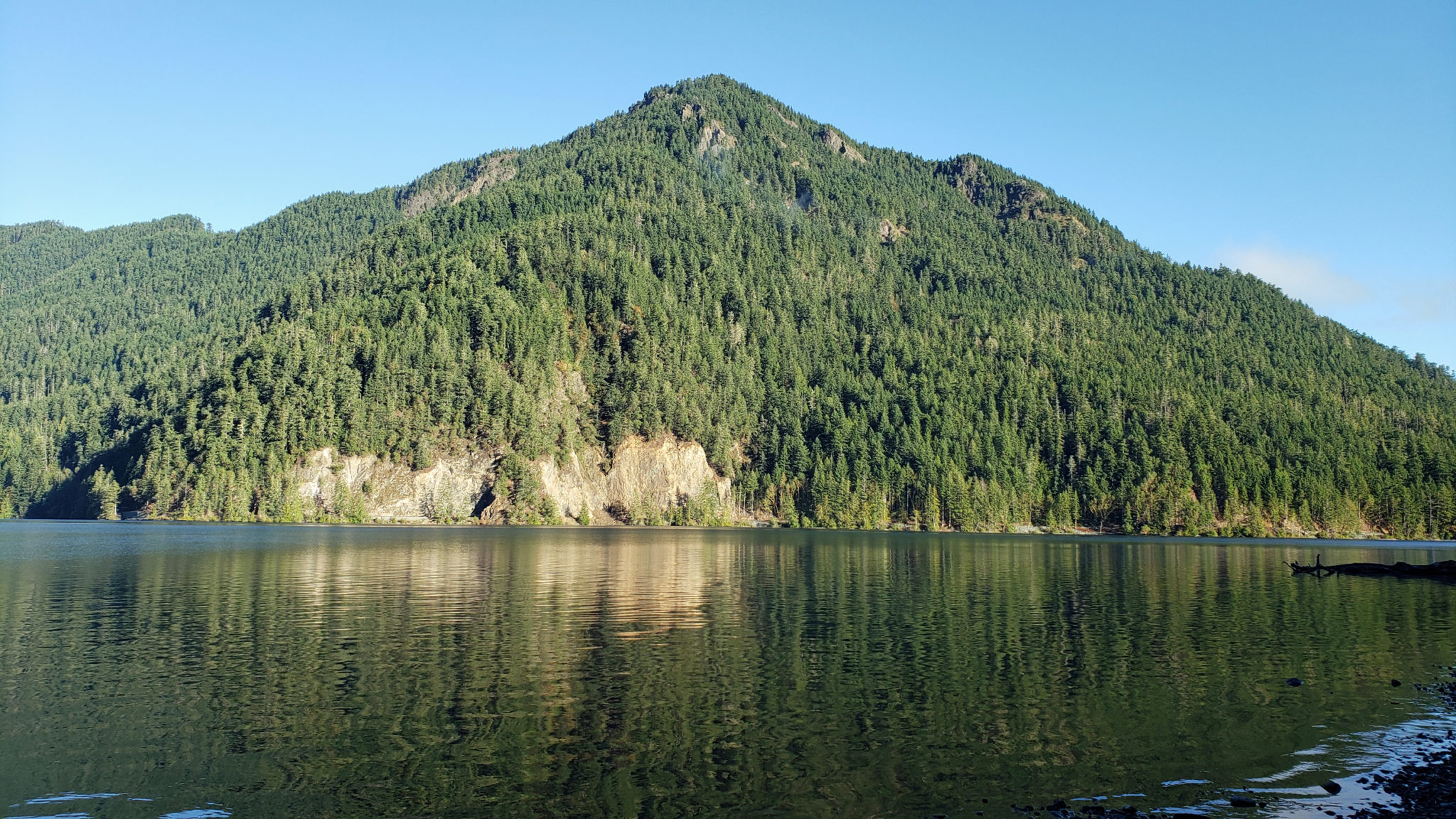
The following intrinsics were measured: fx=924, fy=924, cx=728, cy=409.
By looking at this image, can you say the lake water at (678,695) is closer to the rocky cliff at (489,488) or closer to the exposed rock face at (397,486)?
the exposed rock face at (397,486)

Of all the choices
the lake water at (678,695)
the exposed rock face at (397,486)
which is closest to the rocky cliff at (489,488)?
the exposed rock face at (397,486)

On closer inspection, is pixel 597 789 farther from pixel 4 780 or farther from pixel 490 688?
pixel 4 780

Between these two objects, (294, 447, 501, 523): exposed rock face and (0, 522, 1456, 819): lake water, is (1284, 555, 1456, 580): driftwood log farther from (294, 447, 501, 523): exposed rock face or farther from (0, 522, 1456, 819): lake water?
(294, 447, 501, 523): exposed rock face

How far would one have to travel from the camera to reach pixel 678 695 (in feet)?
98.3

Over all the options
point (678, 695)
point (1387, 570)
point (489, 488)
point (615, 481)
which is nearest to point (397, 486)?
point (489, 488)

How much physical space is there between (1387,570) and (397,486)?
14956 cm

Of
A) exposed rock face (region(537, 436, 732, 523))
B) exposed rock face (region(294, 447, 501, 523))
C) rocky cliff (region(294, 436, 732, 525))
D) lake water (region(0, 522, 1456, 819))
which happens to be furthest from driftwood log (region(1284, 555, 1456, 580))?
exposed rock face (region(294, 447, 501, 523))

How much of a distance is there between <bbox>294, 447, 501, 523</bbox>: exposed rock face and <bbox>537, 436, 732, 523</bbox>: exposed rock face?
12554 millimetres

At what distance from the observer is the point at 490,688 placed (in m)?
30.5

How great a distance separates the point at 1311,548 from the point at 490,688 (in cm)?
14232

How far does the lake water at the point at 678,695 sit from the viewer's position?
21.4m

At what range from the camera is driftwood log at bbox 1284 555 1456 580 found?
7612cm

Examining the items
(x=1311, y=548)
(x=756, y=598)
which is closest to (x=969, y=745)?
(x=756, y=598)

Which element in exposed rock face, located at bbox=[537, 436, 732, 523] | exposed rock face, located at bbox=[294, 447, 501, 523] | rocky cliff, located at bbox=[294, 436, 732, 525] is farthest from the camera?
exposed rock face, located at bbox=[537, 436, 732, 523]
